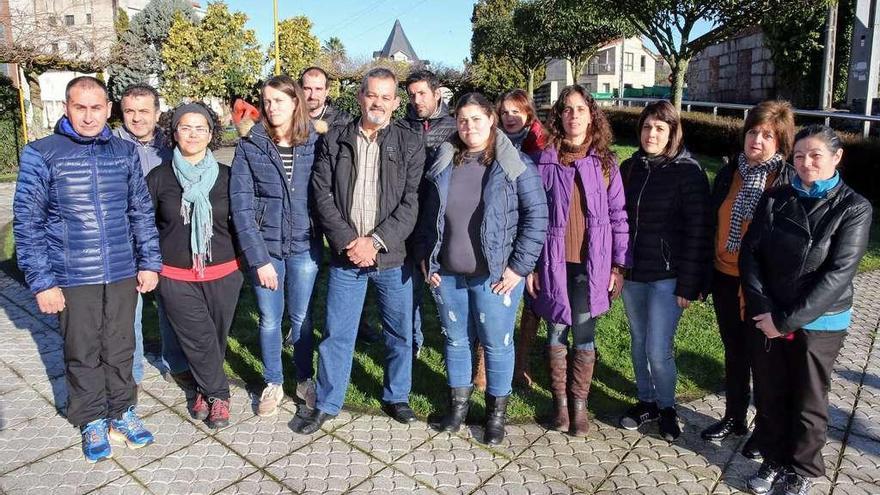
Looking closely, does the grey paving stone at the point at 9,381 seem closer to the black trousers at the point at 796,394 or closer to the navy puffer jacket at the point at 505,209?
the navy puffer jacket at the point at 505,209

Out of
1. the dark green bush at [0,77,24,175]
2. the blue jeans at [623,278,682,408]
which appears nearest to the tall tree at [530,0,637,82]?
the dark green bush at [0,77,24,175]

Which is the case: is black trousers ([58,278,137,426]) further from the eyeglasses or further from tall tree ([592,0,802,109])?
tall tree ([592,0,802,109])

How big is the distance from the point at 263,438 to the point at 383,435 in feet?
2.36

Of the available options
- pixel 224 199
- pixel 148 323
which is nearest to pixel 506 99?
pixel 224 199

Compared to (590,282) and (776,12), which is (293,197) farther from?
(776,12)

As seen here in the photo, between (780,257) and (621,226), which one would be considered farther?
(621,226)

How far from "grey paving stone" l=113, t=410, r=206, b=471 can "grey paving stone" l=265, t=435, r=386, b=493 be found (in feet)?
2.14

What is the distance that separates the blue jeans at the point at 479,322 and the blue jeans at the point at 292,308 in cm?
84

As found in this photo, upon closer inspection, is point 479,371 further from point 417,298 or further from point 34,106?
point 34,106

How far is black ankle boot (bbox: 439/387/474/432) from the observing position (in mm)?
3951

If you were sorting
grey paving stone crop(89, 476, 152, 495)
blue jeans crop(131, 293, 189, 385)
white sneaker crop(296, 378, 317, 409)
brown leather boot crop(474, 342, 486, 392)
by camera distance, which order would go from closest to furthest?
1. grey paving stone crop(89, 476, 152, 495)
2. white sneaker crop(296, 378, 317, 409)
3. blue jeans crop(131, 293, 189, 385)
4. brown leather boot crop(474, 342, 486, 392)

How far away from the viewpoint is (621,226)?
362cm

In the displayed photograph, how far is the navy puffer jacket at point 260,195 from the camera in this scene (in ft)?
12.2

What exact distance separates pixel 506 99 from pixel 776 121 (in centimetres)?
188
